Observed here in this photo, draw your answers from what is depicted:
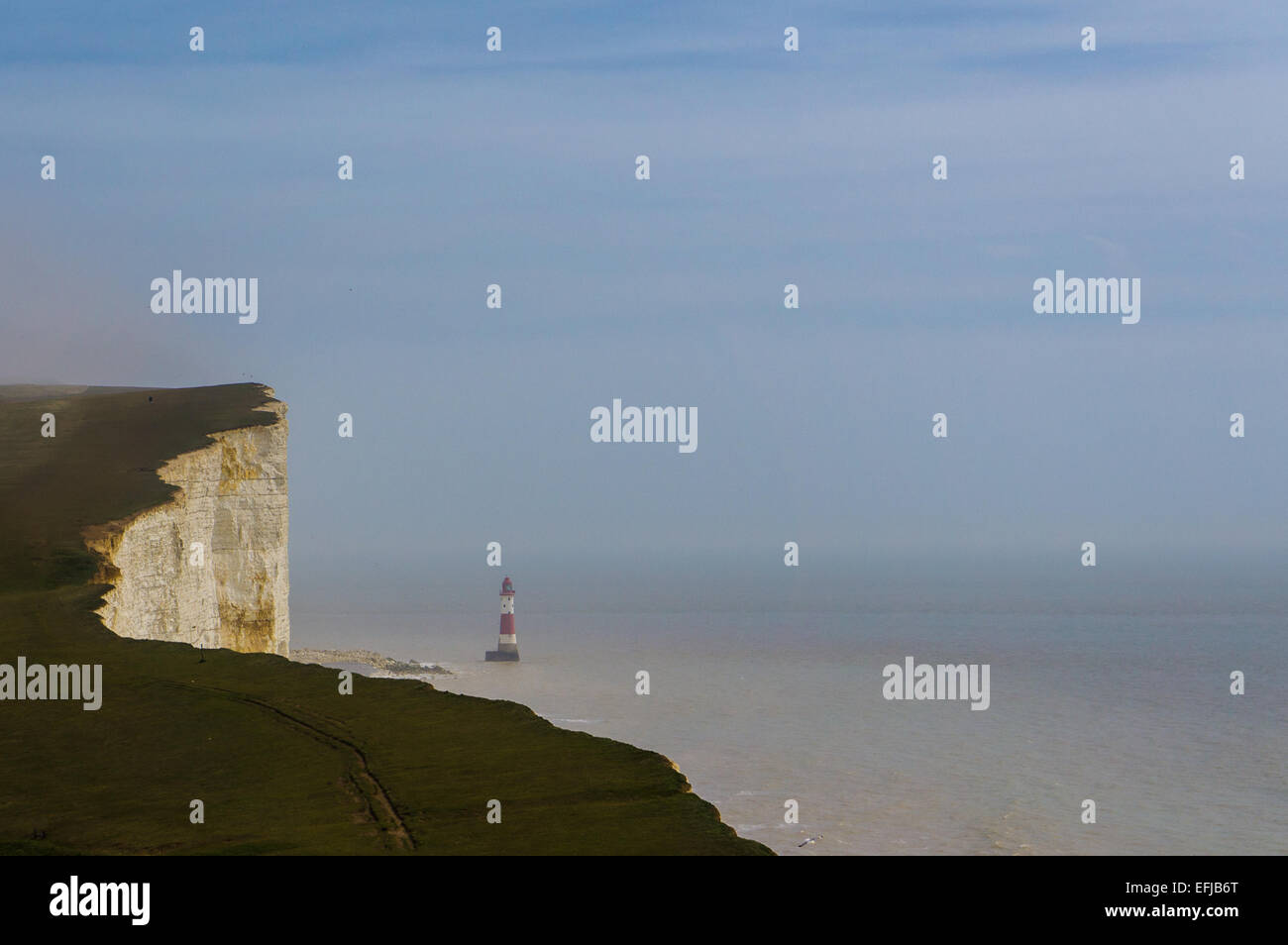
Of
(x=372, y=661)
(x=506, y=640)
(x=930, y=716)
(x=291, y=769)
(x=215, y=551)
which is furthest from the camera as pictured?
(x=506, y=640)

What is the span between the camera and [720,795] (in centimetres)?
4644

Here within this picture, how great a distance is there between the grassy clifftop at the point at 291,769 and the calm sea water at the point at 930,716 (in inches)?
727

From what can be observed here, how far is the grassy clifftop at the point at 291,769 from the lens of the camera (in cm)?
1471

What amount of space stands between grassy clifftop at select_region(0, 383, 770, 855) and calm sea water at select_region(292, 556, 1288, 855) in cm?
1845

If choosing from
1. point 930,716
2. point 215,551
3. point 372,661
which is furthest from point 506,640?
point 215,551

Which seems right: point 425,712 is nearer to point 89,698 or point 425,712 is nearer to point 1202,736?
point 89,698

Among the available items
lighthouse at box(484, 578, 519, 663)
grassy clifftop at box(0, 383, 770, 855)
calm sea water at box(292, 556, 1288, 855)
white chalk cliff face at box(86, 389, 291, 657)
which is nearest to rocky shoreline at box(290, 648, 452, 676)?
calm sea water at box(292, 556, 1288, 855)

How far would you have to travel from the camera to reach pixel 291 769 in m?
18.1

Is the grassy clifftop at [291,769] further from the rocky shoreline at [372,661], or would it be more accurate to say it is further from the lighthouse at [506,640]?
the lighthouse at [506,640]

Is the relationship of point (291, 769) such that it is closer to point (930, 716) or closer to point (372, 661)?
point (930, 716)

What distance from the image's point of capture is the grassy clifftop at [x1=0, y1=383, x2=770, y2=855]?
48.3 ft

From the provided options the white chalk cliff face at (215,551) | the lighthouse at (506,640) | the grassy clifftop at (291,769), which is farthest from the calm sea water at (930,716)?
the grassy clifftop at (291,769)

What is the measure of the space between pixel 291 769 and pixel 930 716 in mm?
56836

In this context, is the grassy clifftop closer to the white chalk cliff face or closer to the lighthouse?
the white chalk cliff face
